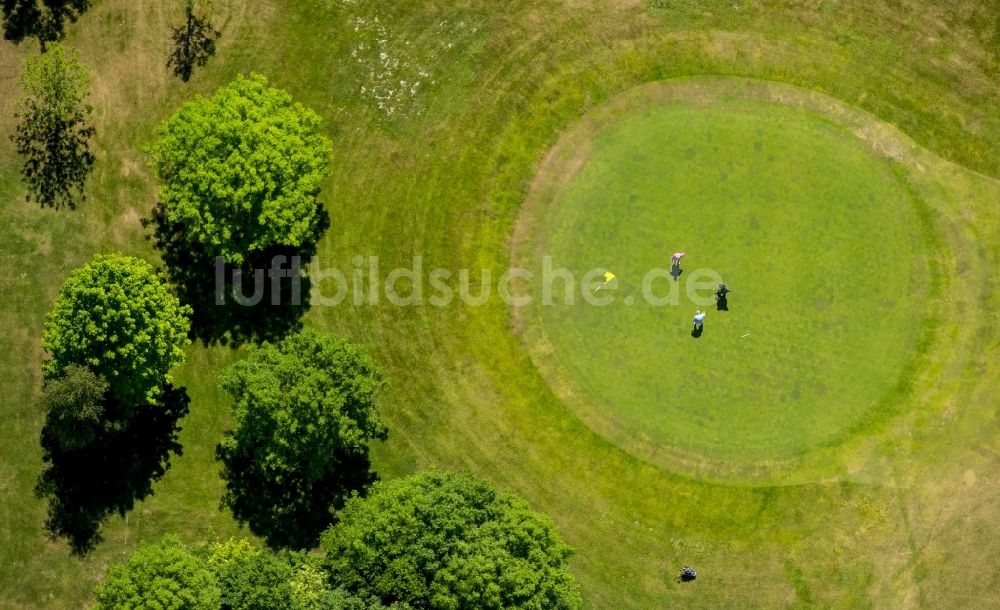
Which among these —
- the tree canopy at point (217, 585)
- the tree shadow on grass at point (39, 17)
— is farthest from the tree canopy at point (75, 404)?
the tree shadow on grass at point (39, 17)

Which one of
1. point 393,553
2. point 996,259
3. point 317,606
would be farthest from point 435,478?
point 996,259

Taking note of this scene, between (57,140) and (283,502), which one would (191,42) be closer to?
(57,140)

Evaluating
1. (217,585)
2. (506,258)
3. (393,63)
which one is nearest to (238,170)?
(393,63)

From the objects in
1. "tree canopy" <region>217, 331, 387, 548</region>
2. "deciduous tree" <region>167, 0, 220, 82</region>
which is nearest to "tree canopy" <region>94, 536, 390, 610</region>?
"tree canopy" <region>217, 331, 387, 548</region>

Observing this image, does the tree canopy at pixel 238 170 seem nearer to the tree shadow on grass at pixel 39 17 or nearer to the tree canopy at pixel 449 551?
the tree shadow on grass at pixel 39 17

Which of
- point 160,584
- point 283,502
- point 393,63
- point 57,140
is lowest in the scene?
point 160,584
